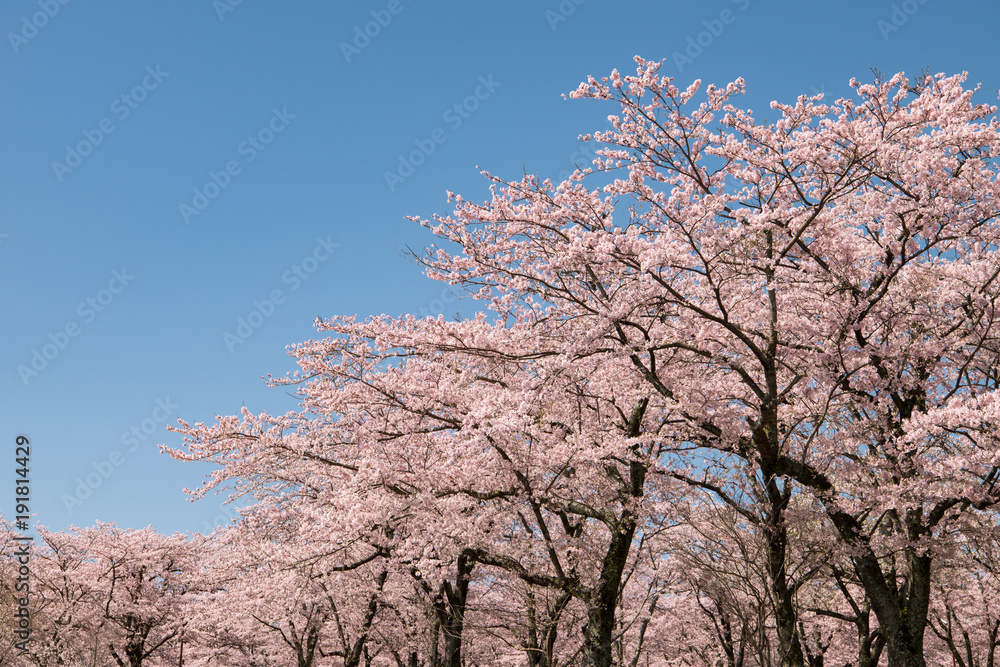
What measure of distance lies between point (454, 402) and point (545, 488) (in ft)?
8.65

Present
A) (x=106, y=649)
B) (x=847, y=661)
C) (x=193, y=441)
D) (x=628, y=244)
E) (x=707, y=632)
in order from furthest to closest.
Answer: (x=707, y=632)
(x=847, y=661)
(x=106, y=649)
(x=193, y=441)
(x=628, y=244)

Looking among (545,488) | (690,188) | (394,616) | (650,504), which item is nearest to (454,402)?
(545,488)

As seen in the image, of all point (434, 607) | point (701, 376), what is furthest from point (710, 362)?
point (434, 607)

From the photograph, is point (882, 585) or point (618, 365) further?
point (618, 365)

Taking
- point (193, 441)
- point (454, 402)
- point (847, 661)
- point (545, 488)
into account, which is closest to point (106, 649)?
point (193, 441)

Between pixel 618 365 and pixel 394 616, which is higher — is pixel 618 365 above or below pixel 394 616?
above

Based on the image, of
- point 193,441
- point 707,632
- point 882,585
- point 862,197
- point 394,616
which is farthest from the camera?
point 707,632

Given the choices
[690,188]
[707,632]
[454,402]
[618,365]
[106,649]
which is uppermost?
[690,188]

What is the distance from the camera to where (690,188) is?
37.5 feet

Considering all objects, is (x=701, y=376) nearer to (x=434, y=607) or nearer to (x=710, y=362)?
(x=710, y=362)

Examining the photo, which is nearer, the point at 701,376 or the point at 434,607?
the point at 701,376

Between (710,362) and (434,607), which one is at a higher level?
(710,362)

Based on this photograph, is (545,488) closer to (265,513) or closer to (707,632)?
(265,513)

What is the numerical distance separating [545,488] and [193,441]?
788 centimetres
